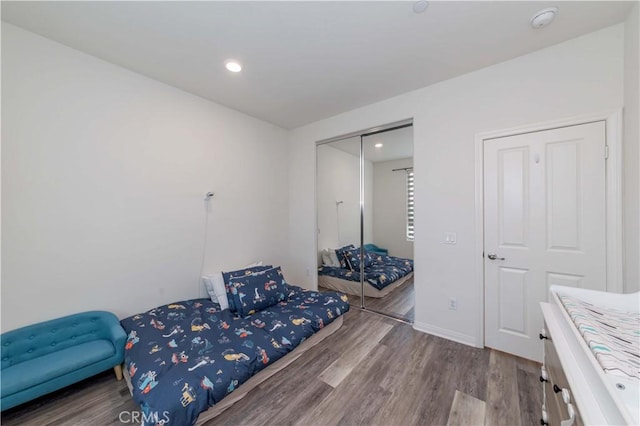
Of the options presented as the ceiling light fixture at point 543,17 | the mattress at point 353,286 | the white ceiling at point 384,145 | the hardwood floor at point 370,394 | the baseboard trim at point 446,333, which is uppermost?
the ceiling light fixture at point 543,17

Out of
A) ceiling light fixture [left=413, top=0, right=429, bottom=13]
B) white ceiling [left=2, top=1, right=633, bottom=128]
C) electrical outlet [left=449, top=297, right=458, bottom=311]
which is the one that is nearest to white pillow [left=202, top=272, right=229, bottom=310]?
white ceiling [left=2, top=1, right=633, bottom=128]

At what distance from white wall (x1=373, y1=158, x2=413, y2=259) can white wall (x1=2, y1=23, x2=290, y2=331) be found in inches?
83.3

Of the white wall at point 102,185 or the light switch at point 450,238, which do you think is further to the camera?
the light switch at point 450,238

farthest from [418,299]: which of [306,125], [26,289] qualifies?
[26,289]

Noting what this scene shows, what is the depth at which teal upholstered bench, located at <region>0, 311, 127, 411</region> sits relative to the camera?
1591 mm

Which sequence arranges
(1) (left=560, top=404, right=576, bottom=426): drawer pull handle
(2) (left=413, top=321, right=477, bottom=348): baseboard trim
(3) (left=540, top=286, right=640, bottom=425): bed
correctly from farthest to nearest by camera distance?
(2) (left=413, top=321, right=477, bottom=348): baseboard trim < (1) (left=560, top=404, right=576, bottom=426): drawer pull handle < (3) (left=540, top=286, right=640, bottom=425): bed

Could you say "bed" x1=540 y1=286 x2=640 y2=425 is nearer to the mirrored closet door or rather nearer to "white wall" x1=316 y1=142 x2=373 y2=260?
the mirrored closet door

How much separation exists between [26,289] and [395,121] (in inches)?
152

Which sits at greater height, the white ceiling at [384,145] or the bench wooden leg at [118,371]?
the white ceiling at [384,145]

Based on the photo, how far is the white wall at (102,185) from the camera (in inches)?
73.5

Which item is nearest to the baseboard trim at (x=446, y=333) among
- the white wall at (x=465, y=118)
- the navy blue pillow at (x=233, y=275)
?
the white wall at (x=465, y=118)

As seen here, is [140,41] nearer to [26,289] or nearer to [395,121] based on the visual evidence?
[26,289]

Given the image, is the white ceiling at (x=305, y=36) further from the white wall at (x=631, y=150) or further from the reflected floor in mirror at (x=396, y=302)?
the reflected floor in mirror at (x=396, y=302)

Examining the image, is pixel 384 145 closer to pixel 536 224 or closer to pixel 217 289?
pixel 536 224
